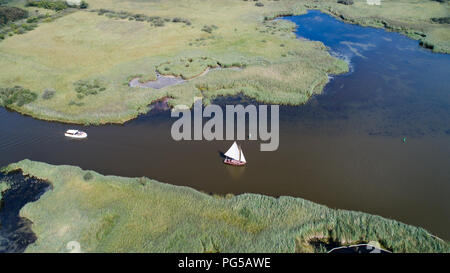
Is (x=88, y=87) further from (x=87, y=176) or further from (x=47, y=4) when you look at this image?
(x=47, y=4)

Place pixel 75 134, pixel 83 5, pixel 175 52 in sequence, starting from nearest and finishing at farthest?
pixel 75 134
pixel 175 52
pixel 83 5

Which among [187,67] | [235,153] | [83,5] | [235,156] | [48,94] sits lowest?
[235,156]

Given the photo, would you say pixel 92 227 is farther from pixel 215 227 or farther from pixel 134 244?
pixel 215 227

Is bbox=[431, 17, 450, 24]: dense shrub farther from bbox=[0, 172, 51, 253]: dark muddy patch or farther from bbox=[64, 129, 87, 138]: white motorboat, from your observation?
bbox=[0, 172, 51, 253]: dark muddy patch

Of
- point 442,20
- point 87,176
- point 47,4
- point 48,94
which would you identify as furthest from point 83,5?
point 442,20

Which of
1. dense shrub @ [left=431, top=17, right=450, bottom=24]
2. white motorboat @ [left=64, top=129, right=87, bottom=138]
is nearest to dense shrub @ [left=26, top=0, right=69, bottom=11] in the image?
white motorboat @ [left=64, top=129, right=87, bottom=138]

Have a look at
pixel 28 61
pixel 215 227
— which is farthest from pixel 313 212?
pixel 28 61

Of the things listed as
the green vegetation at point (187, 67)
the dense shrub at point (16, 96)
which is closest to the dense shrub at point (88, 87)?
the dense shrub at point (16, 96)
